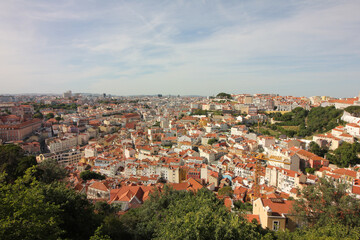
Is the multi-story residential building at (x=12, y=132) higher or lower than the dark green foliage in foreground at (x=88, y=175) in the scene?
higher

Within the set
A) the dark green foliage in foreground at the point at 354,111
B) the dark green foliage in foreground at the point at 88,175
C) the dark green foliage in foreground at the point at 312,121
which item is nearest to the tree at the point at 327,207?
the dark green foliage in foreground at the point at 88,175

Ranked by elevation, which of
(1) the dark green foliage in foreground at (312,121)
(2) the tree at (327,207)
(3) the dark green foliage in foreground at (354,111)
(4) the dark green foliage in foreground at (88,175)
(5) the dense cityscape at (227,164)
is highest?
(3) the dark green foliage in foreground at (354,111)

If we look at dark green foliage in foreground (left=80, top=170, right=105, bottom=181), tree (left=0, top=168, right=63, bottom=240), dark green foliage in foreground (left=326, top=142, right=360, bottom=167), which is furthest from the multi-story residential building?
dark green foliage in foreground (left=326, top=142, right=360, bottom=167)

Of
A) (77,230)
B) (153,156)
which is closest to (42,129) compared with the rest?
(153,156)

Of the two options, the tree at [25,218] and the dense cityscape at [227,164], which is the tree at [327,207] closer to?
the dense cityscape at [227,164]

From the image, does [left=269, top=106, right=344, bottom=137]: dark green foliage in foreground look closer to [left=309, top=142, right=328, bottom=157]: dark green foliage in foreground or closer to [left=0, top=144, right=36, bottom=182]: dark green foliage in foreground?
[left=309, top=142, right=328, bottom=157]: dark green foliage in foreground

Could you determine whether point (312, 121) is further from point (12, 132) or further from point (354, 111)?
point (12, 132)

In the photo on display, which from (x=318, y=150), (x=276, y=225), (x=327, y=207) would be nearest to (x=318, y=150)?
(x=318, y=150)

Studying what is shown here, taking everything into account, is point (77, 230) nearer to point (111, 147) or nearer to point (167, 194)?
point (167, 194)
